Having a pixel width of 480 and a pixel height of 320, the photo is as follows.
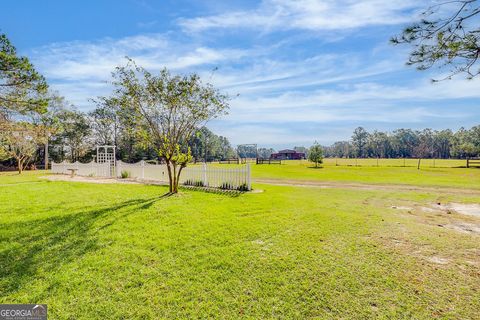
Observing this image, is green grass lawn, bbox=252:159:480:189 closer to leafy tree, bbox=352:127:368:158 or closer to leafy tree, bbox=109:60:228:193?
leafy tree, bbox=109:60:228:193

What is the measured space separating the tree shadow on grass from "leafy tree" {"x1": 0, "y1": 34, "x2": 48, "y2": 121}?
657 cm

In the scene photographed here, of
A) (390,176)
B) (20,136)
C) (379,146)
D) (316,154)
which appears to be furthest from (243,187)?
(379,146)

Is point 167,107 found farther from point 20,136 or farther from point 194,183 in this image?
point 20,136

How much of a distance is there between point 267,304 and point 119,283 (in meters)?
2.07

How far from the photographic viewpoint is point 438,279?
3.66 meters

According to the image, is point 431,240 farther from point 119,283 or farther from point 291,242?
point 119,283

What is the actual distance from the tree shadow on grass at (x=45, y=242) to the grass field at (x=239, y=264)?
2cm

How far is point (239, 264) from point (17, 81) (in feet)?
38.0

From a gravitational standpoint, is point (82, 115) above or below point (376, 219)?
above

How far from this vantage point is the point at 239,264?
163 inches

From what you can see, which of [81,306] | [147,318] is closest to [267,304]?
[147,318]

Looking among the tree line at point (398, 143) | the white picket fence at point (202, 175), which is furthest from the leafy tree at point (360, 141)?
the white picket fence at point (202, 175)

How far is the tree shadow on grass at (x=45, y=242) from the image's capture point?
13.0ft

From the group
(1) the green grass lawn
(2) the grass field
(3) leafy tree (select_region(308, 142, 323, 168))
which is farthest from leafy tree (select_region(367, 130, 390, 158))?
(2) the grass field
